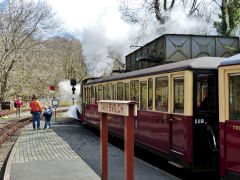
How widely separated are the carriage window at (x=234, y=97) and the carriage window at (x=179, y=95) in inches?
53.6

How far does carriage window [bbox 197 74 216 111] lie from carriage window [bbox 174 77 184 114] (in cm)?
36

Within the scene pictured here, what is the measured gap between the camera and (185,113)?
692 centimetres

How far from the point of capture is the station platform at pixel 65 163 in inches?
276

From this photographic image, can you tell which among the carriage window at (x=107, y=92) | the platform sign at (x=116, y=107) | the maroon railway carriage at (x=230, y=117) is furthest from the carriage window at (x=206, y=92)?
the carriage window at (x=107, y=92)

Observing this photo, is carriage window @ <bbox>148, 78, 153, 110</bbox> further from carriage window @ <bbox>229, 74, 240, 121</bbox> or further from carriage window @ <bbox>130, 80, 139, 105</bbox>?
carriage window @ <bbox>229, 74, 240, 121</bbox>

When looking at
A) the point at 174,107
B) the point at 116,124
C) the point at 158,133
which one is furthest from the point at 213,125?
the point at 116,124

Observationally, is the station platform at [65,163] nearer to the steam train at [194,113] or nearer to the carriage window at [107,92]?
the steam train at [194,113]

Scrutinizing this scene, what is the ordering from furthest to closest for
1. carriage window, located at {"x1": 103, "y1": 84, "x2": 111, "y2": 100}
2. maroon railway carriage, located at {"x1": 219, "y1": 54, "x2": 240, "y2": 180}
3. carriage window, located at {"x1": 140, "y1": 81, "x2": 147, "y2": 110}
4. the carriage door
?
carriage window, located at {"x1": 103, "y1": 84, "x2": 111, "y2": 100}
carriage window, located at {"x1": 140, "y1": 81, "x2": 147, "y2": 110}
the carriage door
maroon railway carriage, located at {"x1": 219, "y1": 54, "x2": 240, "y2": 180}

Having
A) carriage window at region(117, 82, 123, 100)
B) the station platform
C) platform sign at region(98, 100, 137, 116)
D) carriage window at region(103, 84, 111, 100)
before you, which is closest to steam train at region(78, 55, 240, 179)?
the station platform

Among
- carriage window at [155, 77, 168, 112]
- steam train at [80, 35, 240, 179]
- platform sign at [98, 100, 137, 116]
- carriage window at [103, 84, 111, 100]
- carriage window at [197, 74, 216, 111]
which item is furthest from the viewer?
carriage window at [103, 84, 111, 100]

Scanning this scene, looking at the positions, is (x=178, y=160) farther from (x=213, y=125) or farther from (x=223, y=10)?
(x=223, y=10)

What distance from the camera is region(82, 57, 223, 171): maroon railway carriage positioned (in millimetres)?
6836

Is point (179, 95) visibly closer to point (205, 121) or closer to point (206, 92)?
point (206, 92)

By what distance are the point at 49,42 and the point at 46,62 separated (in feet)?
16.9
